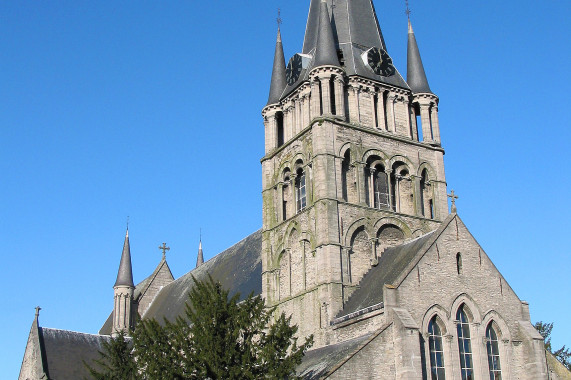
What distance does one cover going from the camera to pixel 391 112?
36156 mm

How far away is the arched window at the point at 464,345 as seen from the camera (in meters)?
27.7

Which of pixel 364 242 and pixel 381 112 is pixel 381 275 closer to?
pixel 364 242

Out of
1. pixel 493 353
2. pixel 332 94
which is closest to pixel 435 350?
pixel 493 353

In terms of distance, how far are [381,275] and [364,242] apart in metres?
2.93

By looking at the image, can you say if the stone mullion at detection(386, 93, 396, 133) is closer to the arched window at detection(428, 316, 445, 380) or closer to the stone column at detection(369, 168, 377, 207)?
the stone column at detection(369, 168, 377, 207)

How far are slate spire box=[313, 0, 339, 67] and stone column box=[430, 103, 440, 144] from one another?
5.95 m

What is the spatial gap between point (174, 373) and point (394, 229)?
51.2 feet

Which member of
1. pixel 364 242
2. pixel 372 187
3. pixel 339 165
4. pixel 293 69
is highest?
pixel 293 69

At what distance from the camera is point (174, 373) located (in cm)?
2067

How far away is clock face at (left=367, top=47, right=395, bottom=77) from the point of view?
3638cm

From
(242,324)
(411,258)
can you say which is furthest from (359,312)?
(242,324)

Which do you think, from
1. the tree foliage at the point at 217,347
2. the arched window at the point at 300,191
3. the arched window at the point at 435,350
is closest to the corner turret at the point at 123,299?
the arched window at the point at 300,191

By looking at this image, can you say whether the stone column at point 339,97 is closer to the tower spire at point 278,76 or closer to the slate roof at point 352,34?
the slate roof at point 352,34

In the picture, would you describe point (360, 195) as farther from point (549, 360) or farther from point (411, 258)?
point (549, 360)
